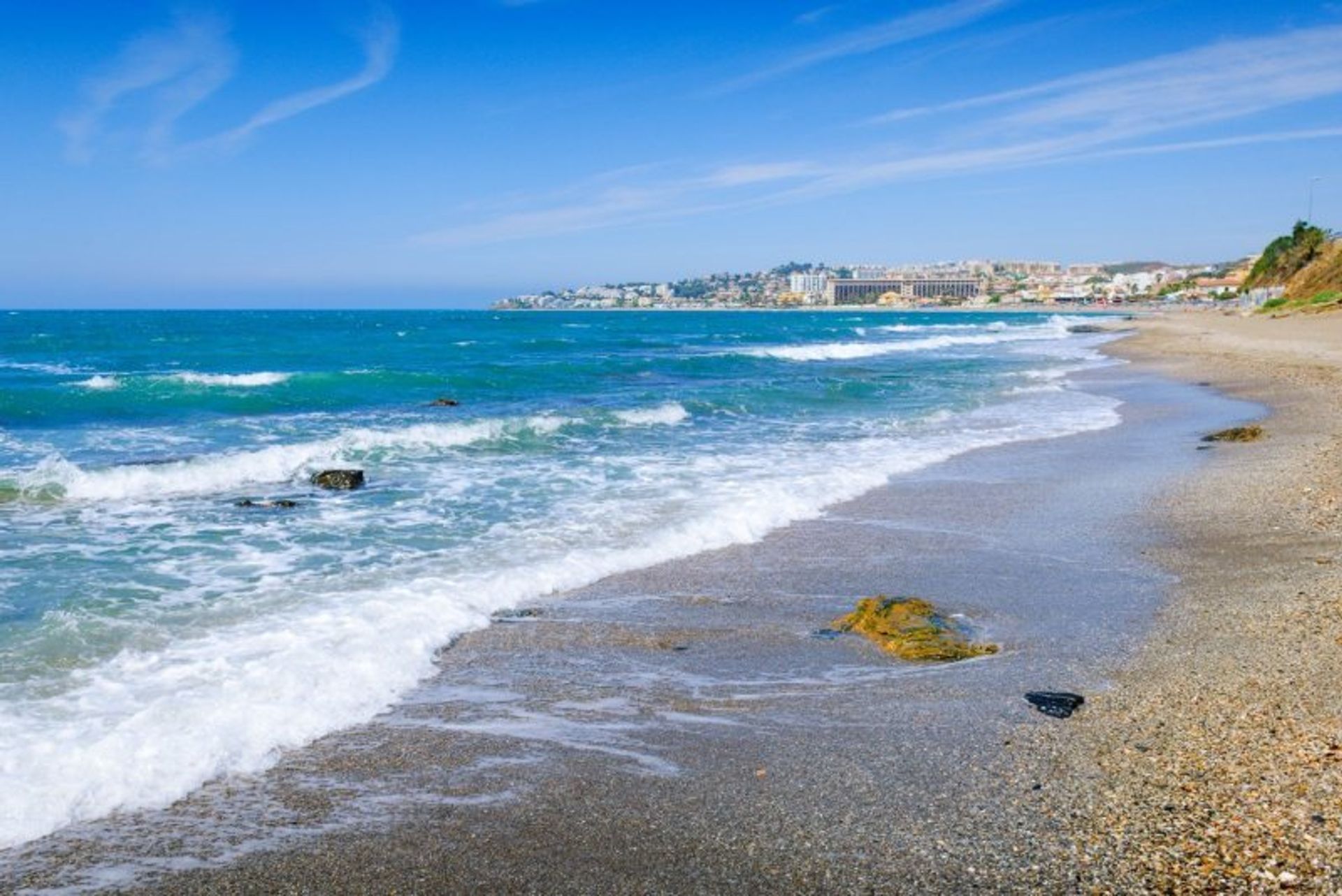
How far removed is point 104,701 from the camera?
5352 millimetres

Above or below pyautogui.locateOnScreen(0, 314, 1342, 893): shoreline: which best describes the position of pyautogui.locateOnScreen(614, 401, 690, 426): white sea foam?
below

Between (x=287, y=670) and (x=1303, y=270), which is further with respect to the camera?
(x=1303, y=270)

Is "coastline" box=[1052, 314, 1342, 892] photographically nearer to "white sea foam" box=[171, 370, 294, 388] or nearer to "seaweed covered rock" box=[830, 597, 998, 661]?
"seaweed covered rock" box=[830, 597, 998, 661]

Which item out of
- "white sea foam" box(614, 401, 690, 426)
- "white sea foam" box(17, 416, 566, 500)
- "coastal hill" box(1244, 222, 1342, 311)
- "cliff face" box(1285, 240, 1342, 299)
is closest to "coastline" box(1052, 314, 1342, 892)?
"white sea foam" box(17, 416, 566, 500)

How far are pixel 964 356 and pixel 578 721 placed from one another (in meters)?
43.9

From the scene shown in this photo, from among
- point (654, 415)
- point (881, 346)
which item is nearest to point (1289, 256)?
point (881, 346)

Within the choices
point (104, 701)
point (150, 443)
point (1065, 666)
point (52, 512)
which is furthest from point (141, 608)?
point (150, 443)

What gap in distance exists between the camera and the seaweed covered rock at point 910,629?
6.25 meters

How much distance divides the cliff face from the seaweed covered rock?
68.4 m

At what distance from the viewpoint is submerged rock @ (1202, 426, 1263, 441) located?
1523 centimetres

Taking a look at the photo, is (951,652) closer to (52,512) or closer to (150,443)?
(52,512)

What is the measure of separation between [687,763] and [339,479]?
9786 millimetres

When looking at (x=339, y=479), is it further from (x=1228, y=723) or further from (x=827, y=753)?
(x=1228, y=723)

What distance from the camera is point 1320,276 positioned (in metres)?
68.4
